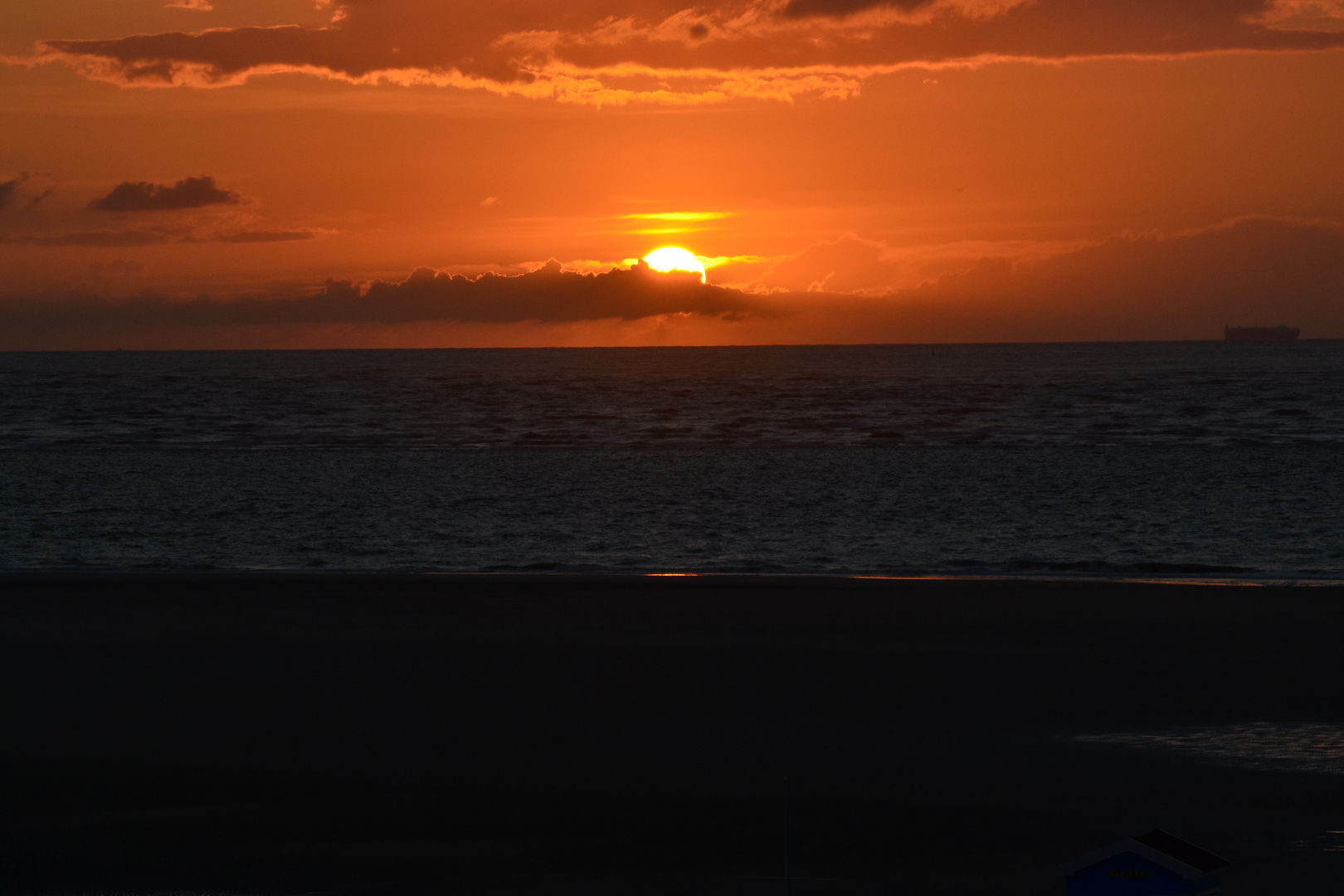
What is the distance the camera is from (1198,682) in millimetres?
11008

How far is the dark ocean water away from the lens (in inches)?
783

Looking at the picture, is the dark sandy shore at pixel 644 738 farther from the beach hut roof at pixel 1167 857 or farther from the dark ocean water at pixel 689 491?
the dark ocean water at pixel 689 491

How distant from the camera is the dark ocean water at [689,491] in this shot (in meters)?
19.9

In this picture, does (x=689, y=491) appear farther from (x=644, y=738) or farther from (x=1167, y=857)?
(x=1167, y=857)

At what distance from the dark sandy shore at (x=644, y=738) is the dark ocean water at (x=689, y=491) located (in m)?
4.27

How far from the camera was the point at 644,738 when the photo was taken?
30.8ft

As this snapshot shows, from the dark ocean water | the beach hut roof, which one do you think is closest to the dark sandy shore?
the beach hut roof

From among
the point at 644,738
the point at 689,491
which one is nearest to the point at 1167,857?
the point at 644,738

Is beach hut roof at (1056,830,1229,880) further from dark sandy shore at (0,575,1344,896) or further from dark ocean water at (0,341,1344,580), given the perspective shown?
dark ocean water at (0,341,1344,580)

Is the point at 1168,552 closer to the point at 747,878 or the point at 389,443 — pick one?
the point at 747,878

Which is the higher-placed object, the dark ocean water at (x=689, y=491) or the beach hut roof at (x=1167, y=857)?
the beach hut roof at (x=1167, y=857)

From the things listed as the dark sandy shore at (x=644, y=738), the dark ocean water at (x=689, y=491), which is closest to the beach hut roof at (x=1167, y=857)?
the dark sandy shore at (x=644, y=738)

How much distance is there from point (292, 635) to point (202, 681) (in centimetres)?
203

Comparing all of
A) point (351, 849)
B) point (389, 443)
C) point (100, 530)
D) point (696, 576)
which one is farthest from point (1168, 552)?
point (389, 443)
